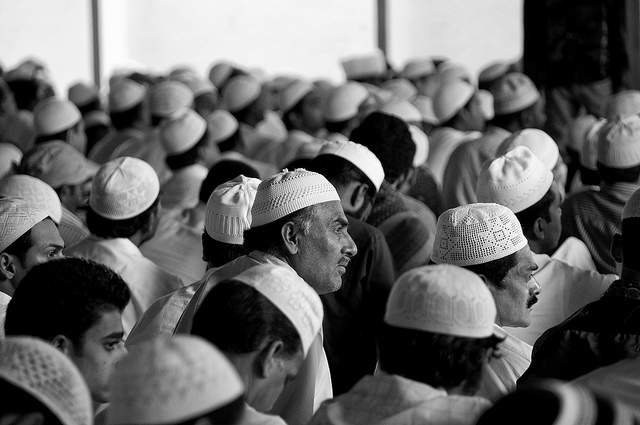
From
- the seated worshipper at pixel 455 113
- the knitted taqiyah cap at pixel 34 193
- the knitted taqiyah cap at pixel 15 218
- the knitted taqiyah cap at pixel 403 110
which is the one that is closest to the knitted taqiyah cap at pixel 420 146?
the knitted taqiyah cap at pixel 403 110

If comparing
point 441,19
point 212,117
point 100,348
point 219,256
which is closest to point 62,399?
point 100,348

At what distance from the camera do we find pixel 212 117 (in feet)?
24.7

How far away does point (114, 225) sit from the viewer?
14.1 ft

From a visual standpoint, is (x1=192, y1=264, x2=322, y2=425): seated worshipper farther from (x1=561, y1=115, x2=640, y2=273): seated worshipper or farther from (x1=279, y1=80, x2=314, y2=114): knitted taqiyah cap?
(x1=279, y1=80, x2=314, y2=114): knitted taqiyah cap

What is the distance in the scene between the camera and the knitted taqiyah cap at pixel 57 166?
5539 millimetres

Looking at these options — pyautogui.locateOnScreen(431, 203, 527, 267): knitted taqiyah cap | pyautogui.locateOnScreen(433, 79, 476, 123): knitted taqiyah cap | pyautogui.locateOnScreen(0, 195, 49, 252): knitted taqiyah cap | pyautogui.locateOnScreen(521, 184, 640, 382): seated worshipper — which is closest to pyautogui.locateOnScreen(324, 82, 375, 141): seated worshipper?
pyautogui.locateOnScreen(433, 79, 476, 123): knitted taqiyah cap

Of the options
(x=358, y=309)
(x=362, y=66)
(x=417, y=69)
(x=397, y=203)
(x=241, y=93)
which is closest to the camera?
(x=358, y=309)

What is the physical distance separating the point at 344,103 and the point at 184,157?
5.48 feet

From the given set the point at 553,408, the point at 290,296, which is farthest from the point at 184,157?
the point at 553,408

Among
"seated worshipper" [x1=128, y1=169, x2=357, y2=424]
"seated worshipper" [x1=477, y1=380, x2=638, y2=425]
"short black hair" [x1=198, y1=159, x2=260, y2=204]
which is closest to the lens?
"seated worshipper" [x1=477, y1=380, x2=638, y2=425]

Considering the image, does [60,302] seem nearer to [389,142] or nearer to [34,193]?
[34,193]

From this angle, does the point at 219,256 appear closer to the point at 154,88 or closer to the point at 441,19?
the point at 154,88

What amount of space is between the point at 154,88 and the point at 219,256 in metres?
4.84

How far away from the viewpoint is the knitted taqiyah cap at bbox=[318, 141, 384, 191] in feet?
13.7
